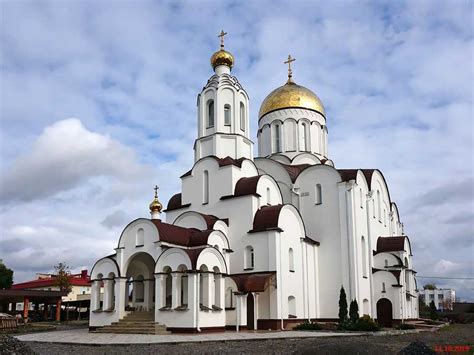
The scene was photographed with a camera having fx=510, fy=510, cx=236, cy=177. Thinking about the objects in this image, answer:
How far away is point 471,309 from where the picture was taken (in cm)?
4553

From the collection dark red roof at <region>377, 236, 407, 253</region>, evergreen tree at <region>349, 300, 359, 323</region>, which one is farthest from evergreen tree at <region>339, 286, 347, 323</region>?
dark red roof at <region>377, 236, 407, 253</region>

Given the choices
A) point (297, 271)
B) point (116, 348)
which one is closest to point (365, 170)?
point (297, 271)

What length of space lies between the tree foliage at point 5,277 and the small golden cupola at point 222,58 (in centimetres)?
3588

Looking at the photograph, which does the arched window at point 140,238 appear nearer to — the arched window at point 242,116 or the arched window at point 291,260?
the arched window at point 291,260

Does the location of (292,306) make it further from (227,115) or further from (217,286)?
(227,115)

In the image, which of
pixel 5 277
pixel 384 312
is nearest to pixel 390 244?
pixel 384 312

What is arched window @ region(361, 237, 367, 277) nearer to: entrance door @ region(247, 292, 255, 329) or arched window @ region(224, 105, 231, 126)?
entrance door @ region(247, 292, 255, 329)

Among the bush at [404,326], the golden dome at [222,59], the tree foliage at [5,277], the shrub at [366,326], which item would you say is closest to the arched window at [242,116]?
the golden dome at [222,59]

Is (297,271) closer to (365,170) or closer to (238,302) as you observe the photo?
(238,302)

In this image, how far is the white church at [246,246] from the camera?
22.0 metres

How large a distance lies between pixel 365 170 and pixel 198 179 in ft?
34.3

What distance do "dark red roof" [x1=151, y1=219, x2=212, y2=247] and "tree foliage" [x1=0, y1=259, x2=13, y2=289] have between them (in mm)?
35824

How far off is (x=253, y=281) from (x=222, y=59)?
12.8 meters

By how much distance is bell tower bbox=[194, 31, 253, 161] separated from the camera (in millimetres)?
27047
